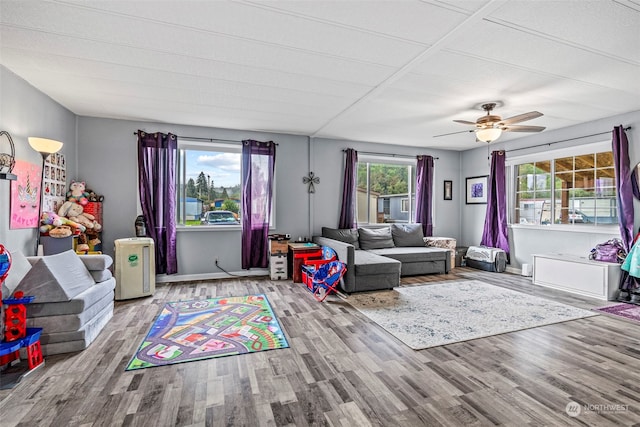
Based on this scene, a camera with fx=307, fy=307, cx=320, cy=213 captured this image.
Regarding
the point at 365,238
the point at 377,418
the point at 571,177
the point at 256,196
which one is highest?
the point at 571,177

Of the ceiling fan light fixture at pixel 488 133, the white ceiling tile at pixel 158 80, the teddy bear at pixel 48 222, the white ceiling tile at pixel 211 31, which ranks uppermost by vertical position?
the white ceiling tile at pixel 158 80

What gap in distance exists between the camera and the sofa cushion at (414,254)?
5.24 m

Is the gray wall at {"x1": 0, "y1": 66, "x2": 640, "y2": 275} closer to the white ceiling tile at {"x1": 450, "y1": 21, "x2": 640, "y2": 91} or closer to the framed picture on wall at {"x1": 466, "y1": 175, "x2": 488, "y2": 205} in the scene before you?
the framed picture on wall at {"x1": 466, "y1": 175, "x2": 488, "y2": 205}

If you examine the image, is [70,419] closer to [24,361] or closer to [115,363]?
[115,363]

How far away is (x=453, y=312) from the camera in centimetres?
353

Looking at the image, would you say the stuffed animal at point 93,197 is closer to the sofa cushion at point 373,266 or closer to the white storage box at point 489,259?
the sofa cushion at point 373,266

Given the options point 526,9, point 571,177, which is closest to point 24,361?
point 526,9

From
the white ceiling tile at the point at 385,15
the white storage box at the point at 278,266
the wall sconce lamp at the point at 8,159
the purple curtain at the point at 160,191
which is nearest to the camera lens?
the white ceiling tile at the point at 385,15

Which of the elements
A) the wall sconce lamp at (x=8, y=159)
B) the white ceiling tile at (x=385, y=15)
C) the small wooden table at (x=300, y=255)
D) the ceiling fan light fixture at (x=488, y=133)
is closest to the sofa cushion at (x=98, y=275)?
the wall sconce lamp at (x=8, y=159)

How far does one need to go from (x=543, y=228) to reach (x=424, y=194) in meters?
2.16

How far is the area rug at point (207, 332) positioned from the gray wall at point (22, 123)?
5.20ft

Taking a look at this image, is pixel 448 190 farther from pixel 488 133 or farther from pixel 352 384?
pixel 352 384

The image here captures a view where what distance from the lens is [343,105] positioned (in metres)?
3.95

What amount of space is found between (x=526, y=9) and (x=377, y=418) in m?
2.74
